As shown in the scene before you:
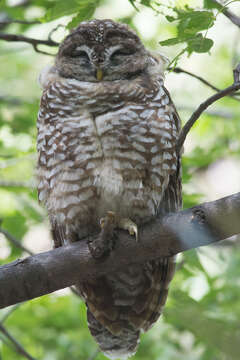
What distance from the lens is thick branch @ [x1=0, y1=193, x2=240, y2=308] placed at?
246cm

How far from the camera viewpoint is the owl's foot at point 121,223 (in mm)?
2692

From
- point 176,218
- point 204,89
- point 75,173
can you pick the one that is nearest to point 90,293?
point 75,173

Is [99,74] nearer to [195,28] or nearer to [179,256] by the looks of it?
[195,28]

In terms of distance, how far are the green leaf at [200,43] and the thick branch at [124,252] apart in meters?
0.66

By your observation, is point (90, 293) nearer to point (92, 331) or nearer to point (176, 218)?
point (92, 331)

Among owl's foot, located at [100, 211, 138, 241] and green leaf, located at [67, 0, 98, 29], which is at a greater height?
green leaf, located at [67, 0, 98, 29]

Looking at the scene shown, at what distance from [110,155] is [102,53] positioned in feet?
2.56

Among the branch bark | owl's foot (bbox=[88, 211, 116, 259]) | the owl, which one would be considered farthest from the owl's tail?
the branch bark

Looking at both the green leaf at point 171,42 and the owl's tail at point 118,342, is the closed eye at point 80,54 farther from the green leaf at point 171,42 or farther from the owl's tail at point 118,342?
the owl's tail at point 118,342

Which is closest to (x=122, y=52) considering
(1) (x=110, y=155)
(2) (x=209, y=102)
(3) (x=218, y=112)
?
(1) (x=110, y=155)

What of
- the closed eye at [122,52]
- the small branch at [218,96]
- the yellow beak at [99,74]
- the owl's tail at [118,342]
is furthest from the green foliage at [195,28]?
the owl's tail at [118,342]

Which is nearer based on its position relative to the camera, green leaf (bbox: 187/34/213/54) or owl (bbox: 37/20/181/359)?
green leaf (bbox: 187/34/213/54)

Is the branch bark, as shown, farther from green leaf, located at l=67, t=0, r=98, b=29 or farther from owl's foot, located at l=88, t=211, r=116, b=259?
green leaf, located at l=67, t=0, r=98, b=29

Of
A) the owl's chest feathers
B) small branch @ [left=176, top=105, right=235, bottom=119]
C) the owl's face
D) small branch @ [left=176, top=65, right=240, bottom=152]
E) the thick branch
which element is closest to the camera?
small branch @ [left=176, top=65, right=240, bottom=152]
